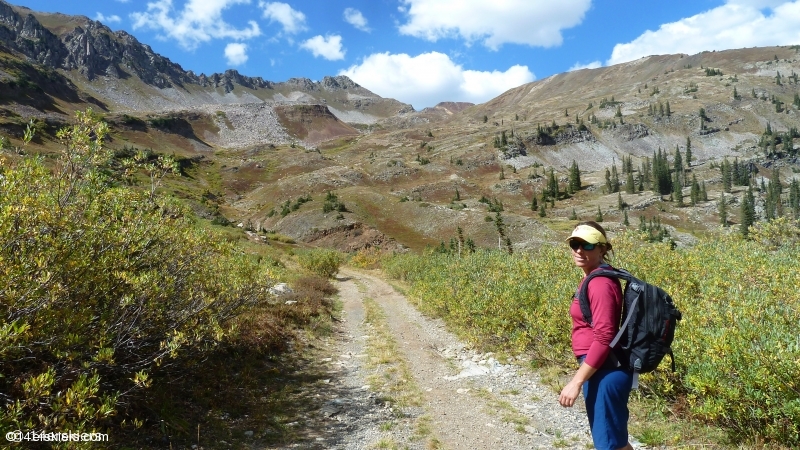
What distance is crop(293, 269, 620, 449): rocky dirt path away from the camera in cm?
763

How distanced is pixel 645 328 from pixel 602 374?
0.64 m

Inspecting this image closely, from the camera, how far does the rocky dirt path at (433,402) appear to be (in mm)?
7633

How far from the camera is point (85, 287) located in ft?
20.1

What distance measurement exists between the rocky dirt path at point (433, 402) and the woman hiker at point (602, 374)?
3.43 metres

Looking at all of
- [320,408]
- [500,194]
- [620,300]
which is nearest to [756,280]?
[620,300]

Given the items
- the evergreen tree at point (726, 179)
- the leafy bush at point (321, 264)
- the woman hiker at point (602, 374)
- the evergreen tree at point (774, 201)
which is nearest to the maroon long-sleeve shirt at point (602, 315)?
the woman hiker at point (602, 374)

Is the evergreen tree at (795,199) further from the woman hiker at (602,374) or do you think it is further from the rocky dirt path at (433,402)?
the woman hiker at (602,374)

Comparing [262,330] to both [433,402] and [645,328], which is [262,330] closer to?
[433,402]

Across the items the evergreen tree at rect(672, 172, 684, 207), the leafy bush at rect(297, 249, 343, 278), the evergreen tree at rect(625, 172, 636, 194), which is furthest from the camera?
the evergreen tree at rect(625, 172, 636, 194)

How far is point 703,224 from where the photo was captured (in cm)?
12412

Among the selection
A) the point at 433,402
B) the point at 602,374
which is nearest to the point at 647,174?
the point at 433,402

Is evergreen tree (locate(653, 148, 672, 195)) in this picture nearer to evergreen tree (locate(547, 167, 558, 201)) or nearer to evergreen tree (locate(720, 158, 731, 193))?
evergreen tree (locate(720, 158, 731, 193))

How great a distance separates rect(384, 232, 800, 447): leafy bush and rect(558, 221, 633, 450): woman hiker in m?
2.96

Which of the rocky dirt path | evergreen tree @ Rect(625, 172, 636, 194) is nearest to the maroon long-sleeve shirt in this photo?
the rocky dirt path
